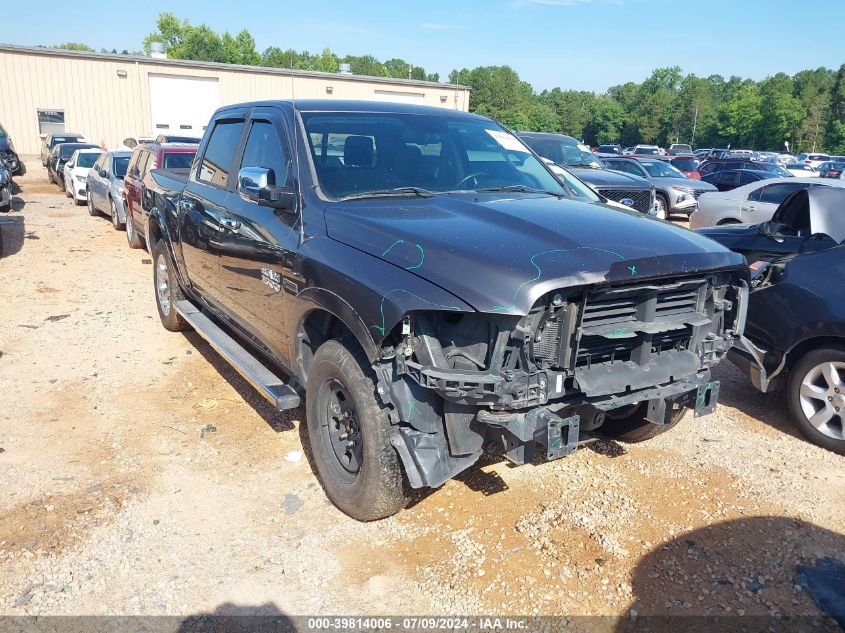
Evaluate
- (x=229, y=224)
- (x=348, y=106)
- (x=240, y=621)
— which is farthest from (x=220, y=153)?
(x=240, y=621)

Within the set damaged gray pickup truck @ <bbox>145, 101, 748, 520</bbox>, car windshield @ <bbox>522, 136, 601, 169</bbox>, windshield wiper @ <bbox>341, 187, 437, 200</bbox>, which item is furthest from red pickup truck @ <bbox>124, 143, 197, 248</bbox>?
car windshield @ <bbox>522, 136, 601, 169</bbox>

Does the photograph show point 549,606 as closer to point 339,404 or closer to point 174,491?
point 339,404

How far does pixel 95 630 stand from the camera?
2873mm

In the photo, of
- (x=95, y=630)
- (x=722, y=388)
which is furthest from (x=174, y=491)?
(x=722, y=388)

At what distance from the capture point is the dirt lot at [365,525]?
311cm

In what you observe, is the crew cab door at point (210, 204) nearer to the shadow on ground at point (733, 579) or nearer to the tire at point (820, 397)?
the shadow on ground at point (733, 579)

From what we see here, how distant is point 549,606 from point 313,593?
109 centimetres

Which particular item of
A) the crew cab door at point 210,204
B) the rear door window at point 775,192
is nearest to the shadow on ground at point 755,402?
the crew cab door at point 210,204

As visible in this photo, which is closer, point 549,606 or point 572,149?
point 549,606

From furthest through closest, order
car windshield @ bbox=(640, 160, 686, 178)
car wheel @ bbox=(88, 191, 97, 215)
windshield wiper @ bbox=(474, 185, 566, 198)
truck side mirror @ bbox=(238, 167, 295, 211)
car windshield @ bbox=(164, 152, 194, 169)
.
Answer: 1. car windshield @ bbox=(640, 160, 686, 178)
2. car wheel @ bbox=(88, 191, 97, 215)
3. car windshield @ bbox=(164, 152, 194, 169)
4. windshield wiper @ bbox=(474, 185, 566, 198)
5. truck side mirror @ bbox=(238, 167, 295, 211)

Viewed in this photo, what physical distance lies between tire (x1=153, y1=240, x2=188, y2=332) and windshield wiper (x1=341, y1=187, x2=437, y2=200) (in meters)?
3.25

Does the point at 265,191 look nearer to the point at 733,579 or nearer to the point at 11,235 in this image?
the point at 733,579

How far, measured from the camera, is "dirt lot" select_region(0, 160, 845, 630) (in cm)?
311

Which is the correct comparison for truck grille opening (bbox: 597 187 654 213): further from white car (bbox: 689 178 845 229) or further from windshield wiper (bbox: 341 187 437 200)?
windshield wiper (bbox: 341 187 437 200)
